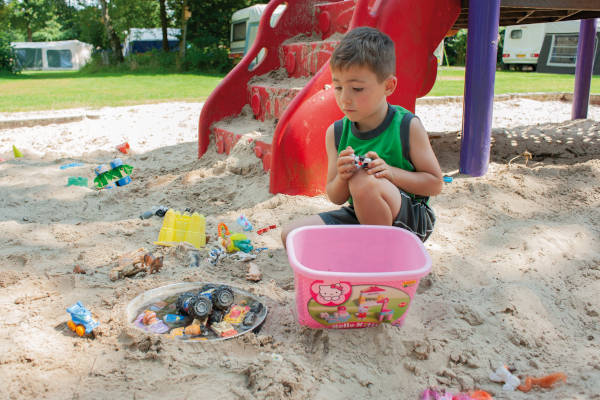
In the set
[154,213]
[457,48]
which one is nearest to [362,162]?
[154,213]

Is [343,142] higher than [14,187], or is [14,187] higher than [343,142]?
[343,142]

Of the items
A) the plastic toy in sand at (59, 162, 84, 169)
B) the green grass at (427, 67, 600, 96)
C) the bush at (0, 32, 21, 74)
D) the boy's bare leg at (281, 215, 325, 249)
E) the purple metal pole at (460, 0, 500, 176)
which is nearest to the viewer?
the boy's bare leg at (281, 215, 325, 249)

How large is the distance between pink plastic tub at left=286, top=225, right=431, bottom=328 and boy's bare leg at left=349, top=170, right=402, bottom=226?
7 cm

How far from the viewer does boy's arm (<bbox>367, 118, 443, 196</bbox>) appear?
5.71 ft

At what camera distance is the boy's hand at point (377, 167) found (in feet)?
5.41

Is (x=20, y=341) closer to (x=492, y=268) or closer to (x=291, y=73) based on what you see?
(x=492, y=268)

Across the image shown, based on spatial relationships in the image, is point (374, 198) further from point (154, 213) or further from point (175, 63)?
point (175, 63)

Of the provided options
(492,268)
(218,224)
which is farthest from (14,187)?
(492,268)

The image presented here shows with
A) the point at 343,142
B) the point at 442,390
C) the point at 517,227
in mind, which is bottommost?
the point at 442,390

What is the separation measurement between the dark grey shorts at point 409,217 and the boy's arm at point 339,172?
4.1 inches

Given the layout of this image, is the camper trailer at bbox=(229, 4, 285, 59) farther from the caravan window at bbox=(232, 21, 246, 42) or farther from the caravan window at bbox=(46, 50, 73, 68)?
the caravan window at bbox=(46, 50, 73, 68)

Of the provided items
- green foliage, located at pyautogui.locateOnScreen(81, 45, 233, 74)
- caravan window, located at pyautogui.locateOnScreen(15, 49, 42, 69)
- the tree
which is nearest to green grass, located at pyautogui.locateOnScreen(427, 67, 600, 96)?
green foliage, located at pyautogui.locateOnScreen(81, 45, 233, 74)

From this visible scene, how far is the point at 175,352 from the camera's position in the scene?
1420mm

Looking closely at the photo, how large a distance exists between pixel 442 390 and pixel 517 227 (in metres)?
1.35
